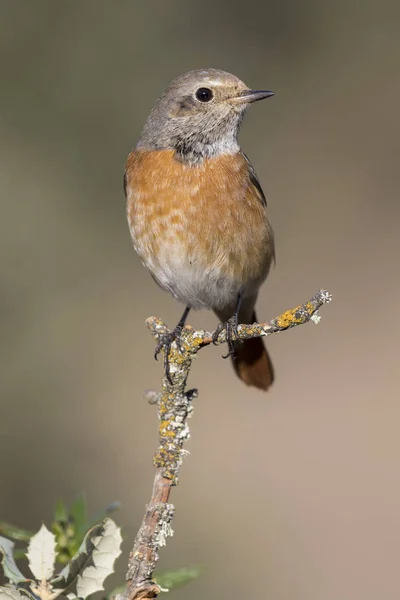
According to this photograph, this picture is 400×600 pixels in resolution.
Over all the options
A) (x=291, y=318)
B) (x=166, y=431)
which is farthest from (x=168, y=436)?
(x=291, y=318)

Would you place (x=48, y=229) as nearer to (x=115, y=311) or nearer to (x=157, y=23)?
(x=115, y=311)

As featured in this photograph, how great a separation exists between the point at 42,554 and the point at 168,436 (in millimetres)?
633

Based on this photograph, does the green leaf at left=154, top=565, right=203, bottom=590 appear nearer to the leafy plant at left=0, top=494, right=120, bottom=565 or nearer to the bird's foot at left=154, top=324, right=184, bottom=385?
the leafy plant at left=0, top=494, right=120, bottom=565

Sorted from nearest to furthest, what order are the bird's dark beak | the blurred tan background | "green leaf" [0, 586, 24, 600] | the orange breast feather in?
"green leaf" [0, 586, 24, 600] < the orange breast feather < the bird's dark beak < the blurred tan background

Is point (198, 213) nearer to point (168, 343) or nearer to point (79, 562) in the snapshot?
point (168, 343)

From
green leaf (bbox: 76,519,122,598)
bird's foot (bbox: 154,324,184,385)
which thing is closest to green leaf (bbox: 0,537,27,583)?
green leaf (bbox: 76,519,122,598)

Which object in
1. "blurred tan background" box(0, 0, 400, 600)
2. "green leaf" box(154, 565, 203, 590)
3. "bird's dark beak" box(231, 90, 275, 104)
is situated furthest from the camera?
"blurred tan background" box(0, 0, 400, 600)

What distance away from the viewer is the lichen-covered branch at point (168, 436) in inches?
70.6

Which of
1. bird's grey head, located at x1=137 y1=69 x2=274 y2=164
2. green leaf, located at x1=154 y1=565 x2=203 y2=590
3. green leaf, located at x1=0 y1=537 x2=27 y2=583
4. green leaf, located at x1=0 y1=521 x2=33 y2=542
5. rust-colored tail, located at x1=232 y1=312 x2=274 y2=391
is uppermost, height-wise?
bird's grey head, located at x1=137 y1=69 x2=274 y2=164

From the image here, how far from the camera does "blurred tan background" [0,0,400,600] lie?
5535 millimetres

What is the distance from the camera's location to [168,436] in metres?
2.22

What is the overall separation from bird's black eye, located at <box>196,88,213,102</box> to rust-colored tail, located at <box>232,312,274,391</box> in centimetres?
127

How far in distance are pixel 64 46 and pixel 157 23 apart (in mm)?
1024

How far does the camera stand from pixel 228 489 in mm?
5980
